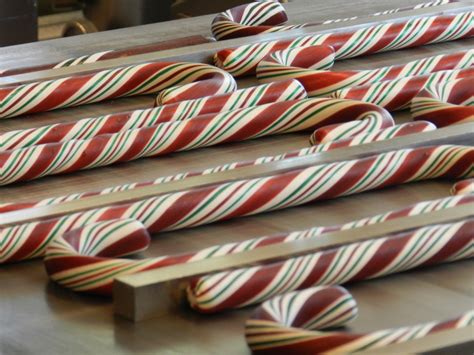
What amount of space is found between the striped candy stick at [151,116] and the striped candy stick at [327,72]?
0.22ft

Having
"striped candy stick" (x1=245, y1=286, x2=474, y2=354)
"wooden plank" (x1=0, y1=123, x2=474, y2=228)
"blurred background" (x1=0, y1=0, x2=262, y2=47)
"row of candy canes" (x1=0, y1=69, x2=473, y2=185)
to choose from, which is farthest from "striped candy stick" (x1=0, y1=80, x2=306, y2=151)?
"blurred background" (x1=0, y1=0, x2=262, y2=47)

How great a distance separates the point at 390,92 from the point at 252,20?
0.53m

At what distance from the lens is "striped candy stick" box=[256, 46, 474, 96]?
236cm

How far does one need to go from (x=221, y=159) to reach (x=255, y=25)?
2.28 feet

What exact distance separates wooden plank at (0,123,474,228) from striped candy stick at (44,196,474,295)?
10cm

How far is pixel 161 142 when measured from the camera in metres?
2.11

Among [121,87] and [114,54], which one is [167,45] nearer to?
[114,54]

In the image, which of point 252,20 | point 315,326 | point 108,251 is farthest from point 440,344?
point 252,20

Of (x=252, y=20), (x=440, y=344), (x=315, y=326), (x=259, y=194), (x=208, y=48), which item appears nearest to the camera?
(x=440, y=344)

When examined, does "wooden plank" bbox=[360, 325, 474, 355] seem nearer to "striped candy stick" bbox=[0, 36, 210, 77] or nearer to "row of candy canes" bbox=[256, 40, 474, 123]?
"row of candy canes" bbox=[256, 40, 474, 123]

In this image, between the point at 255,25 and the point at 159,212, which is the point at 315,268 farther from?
the point at 255,25

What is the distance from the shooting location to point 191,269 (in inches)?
63.5

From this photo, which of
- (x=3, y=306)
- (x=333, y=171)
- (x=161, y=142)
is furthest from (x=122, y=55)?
(x=3, y=306)

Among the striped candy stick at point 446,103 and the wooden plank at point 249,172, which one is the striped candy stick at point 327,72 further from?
the wooden plank at point 249,172
